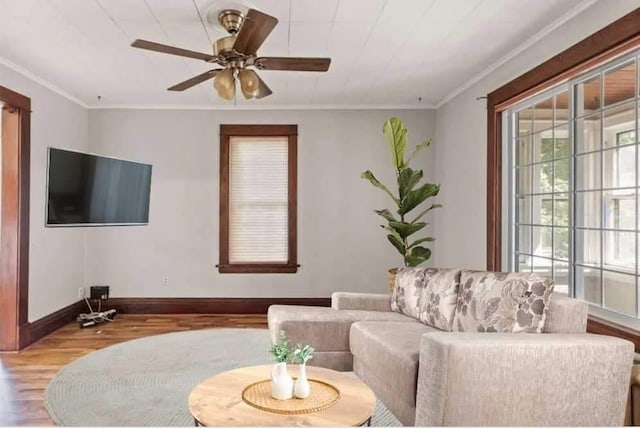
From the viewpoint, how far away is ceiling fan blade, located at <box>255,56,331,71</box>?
9.21 feet

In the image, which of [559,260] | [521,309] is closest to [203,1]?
[521,309]

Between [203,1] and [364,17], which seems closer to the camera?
[203,1]

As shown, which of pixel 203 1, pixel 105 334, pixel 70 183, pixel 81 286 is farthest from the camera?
pixel 81 286

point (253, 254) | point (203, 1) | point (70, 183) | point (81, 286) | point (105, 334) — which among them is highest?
point (203, 1)

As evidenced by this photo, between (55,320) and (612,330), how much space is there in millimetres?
4931

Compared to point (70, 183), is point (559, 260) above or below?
below

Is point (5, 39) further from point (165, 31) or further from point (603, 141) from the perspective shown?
point (603, 141)

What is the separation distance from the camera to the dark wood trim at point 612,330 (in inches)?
98.7

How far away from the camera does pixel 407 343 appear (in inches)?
105

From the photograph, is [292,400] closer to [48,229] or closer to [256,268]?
[256,268]

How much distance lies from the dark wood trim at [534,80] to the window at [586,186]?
10 cm

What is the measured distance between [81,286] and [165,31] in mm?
3506

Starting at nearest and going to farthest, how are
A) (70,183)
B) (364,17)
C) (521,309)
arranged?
(521,309), (364,17), (70,183)

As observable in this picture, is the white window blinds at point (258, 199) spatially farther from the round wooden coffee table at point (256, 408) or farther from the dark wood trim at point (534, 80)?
the round wooden coffee table at point (256, 408)
